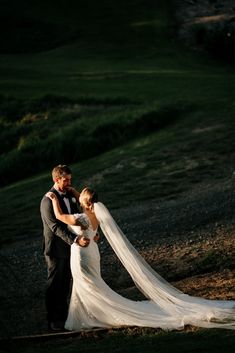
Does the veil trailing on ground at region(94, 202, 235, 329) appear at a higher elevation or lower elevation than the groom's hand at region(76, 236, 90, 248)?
lower

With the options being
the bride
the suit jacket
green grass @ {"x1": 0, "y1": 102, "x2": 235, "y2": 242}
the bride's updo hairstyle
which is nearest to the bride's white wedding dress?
the bride

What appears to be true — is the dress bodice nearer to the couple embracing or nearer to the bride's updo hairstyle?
the couple embracing

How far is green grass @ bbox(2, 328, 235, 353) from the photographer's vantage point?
11.5 meters

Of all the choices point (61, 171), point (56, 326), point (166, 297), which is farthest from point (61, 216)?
point (166, 297)

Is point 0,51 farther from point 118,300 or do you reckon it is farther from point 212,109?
point 118,300

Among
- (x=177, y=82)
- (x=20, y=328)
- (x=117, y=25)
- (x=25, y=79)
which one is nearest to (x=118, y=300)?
(x=20, y=328)

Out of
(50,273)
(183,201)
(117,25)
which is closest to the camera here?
(50,273)

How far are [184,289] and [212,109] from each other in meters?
22.5

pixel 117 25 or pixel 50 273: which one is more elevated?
pixel 50 273

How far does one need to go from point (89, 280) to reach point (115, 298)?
0.46 metres

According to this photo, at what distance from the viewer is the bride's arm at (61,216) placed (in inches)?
539

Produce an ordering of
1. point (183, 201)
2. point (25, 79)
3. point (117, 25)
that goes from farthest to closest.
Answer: point (117, 25)
point (25, 79)
point (183, 201)

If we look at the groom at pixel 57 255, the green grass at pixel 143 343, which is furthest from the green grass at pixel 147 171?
the green grass at pixel 143 343

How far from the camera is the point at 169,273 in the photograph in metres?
17.7
